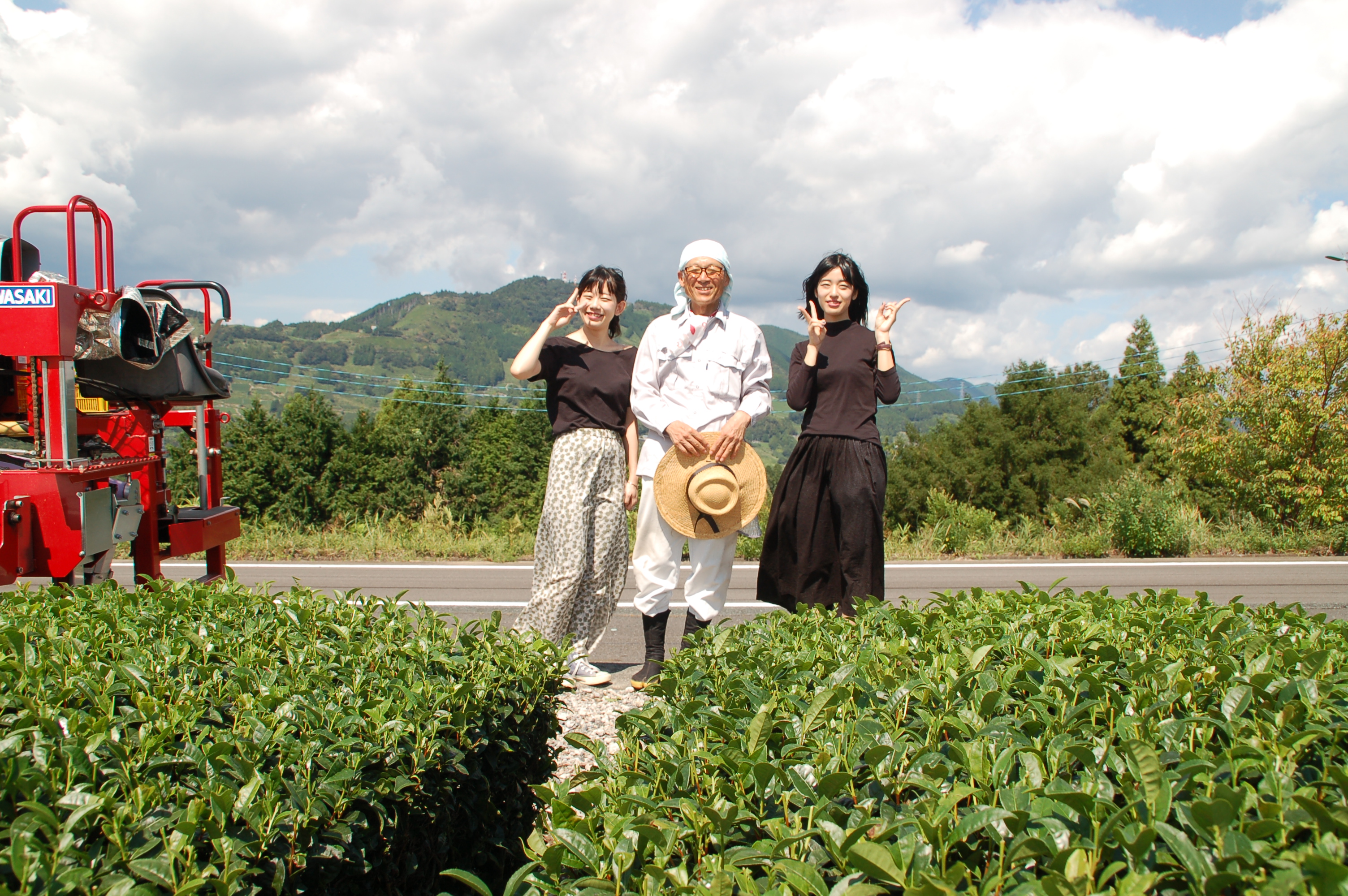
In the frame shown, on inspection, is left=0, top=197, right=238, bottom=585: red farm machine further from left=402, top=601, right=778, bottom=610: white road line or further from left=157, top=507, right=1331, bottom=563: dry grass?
left=157, top=507, right=1331, bottom=563: dry grass

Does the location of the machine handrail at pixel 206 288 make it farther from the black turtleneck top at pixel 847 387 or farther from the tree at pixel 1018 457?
the tree at pixel 1018 457

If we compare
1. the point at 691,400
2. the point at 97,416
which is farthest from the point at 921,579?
the point at 97,416

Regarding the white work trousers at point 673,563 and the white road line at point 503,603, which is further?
the white road line at point 503,603

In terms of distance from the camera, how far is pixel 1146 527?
11188 mm

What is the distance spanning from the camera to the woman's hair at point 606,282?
13.9 feet

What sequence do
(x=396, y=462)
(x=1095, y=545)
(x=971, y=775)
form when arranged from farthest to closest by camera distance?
(x=396, y=462), (x=1095, y=545), (x=971, y=775)

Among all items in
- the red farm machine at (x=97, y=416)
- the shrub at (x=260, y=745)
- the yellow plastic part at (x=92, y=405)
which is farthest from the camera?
the yellow plastic part at (x=92, y=405)

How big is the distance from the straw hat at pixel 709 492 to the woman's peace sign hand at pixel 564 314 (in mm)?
871

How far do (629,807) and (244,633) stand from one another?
4.83 ft

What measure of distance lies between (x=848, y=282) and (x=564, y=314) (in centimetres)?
140

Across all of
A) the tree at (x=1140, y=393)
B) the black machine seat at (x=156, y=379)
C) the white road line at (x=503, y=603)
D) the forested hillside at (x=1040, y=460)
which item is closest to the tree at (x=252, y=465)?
the forested hillside at (x=1040, y=460)

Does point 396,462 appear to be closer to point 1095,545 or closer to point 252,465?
point 252,465

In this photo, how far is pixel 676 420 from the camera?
12.9 feet

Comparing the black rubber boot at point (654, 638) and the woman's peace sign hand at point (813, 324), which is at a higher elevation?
the woman's peace sign hand at point (813, 324)
